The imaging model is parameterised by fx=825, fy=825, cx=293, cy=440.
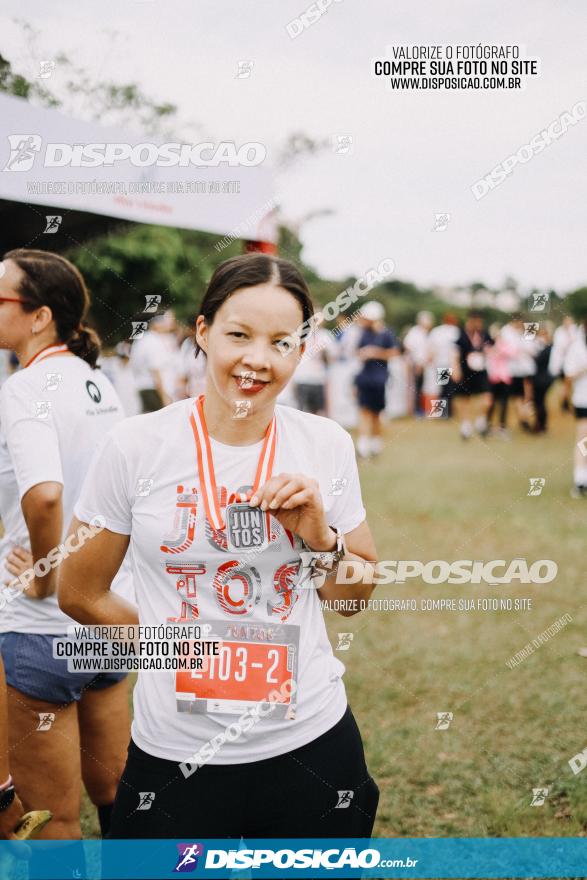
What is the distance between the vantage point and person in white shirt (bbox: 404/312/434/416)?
14102 mm

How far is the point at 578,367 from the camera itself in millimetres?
7566

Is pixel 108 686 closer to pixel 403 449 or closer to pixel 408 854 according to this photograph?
pixel 408 854

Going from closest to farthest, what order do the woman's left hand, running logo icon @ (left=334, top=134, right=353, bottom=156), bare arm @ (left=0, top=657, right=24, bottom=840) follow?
the woman's left hand, bare arm @ (left=0, top=657, right=24, bottom=840), running logo icon @ (left=334, top=134, right=353, bottom=156)

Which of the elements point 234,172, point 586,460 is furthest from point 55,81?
point 586,460

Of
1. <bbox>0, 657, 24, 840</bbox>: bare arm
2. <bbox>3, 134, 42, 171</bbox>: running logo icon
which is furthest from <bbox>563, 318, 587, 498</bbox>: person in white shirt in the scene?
<bbox>0, 657, 24, 840</bbox>: bare arm

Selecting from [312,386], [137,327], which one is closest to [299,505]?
[137,327]

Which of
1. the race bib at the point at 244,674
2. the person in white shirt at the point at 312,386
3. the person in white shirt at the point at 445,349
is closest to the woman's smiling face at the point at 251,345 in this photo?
the race bib at the point at 244,674

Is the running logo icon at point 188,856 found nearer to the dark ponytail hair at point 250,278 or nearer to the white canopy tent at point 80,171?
the dark ponytail hair at point 250,278

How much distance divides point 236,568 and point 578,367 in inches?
255

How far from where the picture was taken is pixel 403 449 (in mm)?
11688

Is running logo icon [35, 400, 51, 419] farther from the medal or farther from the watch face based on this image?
the watch face

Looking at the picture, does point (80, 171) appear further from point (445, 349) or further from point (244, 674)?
point (445, 349)

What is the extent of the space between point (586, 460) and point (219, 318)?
686 cm

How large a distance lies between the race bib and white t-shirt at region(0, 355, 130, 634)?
0.58 meters
